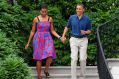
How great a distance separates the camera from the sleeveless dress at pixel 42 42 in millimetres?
10773

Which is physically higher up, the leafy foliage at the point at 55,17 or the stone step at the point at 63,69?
the leafy foliage at the point at 55,17

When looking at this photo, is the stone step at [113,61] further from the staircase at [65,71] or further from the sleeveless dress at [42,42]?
the sleeveless dress at [42,42]

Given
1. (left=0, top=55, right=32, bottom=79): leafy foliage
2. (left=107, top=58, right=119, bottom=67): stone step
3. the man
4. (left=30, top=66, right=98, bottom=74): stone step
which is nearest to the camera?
(left=0, top=55, right=32, bottom=79): leafy foliage

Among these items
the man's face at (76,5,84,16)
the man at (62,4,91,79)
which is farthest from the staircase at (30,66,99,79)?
the man's face at (76,5,84,16)

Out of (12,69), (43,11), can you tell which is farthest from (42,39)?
(12,69)

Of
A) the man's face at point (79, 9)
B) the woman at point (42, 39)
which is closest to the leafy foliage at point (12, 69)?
the man's face at point (79, 9)

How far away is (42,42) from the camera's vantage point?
10.9 meters

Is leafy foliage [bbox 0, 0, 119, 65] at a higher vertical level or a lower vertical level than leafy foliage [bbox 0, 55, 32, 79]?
higher

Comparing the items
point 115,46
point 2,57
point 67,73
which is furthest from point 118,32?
point 2,57

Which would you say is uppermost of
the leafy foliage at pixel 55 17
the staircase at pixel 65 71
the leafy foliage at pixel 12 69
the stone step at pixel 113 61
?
the leafy foliage at pixel 55 17

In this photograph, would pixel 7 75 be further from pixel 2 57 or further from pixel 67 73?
pixel 67 73

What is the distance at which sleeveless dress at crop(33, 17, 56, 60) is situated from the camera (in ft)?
35.3

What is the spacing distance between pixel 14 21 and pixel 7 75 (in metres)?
4.10

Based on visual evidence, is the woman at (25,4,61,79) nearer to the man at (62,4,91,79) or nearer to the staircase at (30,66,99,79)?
the staircase at (30,66,99,79)
